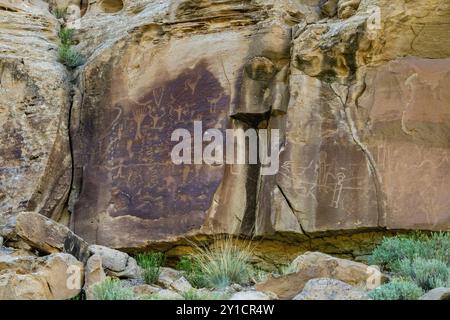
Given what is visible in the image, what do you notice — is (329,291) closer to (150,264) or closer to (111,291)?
(111,291)

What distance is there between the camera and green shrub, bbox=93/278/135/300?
25.0 ft

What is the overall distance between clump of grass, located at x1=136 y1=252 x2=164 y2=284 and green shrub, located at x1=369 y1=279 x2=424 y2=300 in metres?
2.45

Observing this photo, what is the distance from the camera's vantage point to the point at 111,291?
7730 mm

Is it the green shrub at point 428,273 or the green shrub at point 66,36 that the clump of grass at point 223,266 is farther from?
the green shrub at point 66,36

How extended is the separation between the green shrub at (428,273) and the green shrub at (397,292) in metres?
0.45

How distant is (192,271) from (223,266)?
2.88 ft

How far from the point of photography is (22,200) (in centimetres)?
1089

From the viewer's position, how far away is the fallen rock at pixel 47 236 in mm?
9086

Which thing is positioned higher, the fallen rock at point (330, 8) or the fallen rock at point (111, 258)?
the fallen rock at point (330, 8)

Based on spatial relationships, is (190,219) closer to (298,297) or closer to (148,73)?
(148,73)

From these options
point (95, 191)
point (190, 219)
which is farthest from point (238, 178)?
point (95, 191)

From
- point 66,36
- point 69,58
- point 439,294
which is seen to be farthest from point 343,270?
point 66,36

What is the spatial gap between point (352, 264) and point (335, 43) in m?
3.14
